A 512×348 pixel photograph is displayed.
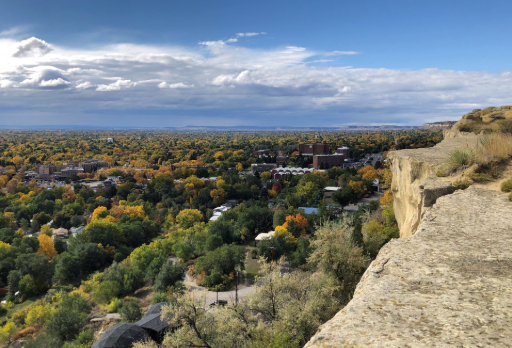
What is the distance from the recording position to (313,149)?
94.1m

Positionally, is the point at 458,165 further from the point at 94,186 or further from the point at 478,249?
the point at 94,186

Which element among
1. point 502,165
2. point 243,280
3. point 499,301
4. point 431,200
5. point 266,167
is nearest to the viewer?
point 499,301

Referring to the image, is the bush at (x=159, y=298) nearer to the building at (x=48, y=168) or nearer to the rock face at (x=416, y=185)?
the rock face at (x=416, y=185)

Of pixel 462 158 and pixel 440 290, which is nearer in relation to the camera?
pixel 440 290

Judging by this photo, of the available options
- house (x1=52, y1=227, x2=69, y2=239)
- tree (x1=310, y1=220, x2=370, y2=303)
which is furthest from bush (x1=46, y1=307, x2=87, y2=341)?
house (x1=52, y1=227, x2=69, y2=239)

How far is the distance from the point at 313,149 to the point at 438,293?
9185 centimetres

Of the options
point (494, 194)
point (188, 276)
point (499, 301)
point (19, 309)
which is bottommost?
point (19, 309)

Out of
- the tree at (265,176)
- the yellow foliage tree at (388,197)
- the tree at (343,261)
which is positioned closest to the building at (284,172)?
the tree at (265,176)

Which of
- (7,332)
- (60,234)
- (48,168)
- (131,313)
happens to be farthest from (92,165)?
(131,313)

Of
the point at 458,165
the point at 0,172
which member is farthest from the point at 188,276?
the point at 0,172

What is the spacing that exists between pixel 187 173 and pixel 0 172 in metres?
38.4

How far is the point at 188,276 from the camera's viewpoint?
77.4ft

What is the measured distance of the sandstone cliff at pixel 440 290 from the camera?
3078 millimetres

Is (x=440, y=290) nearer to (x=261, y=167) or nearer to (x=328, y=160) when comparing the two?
(x=261, y=167)
